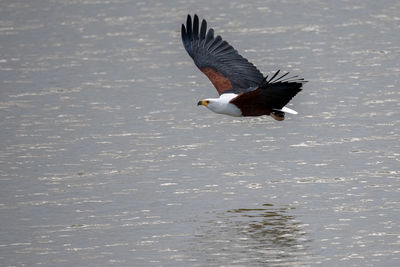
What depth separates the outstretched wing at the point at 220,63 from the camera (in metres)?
12.2

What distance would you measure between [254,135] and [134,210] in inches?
101

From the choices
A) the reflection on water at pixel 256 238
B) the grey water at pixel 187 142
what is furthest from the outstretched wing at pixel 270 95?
the reflection on water at pixel 256 238

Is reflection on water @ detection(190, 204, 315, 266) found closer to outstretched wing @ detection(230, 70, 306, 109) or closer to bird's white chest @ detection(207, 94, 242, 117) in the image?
outstretched wing @ detection(230, 70, 306, 109)

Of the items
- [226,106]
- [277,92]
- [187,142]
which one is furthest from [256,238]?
[187,142]

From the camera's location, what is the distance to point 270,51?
15.5 meters

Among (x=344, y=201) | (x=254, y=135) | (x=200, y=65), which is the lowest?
(x=344, y=201)

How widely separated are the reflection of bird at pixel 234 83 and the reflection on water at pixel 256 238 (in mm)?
1100

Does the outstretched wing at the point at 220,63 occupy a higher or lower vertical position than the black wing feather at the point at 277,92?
higher

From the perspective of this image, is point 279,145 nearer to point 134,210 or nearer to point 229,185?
point 229,185

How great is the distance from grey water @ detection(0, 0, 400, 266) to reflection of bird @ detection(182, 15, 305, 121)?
24.7 inches

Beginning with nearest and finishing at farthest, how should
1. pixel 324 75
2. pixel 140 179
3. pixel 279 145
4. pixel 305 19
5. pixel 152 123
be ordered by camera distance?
pixel 140 179, pixel 279 145, pixel 152 123, pixel 324 75, pixel 305 19

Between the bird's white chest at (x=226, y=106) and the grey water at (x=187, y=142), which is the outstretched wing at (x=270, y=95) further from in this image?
the grey water at (x=187, y=142)

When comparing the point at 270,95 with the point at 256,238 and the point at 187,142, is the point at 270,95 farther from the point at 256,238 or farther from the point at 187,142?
the point at 187,142

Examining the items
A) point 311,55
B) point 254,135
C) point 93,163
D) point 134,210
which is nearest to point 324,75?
point 311,55
